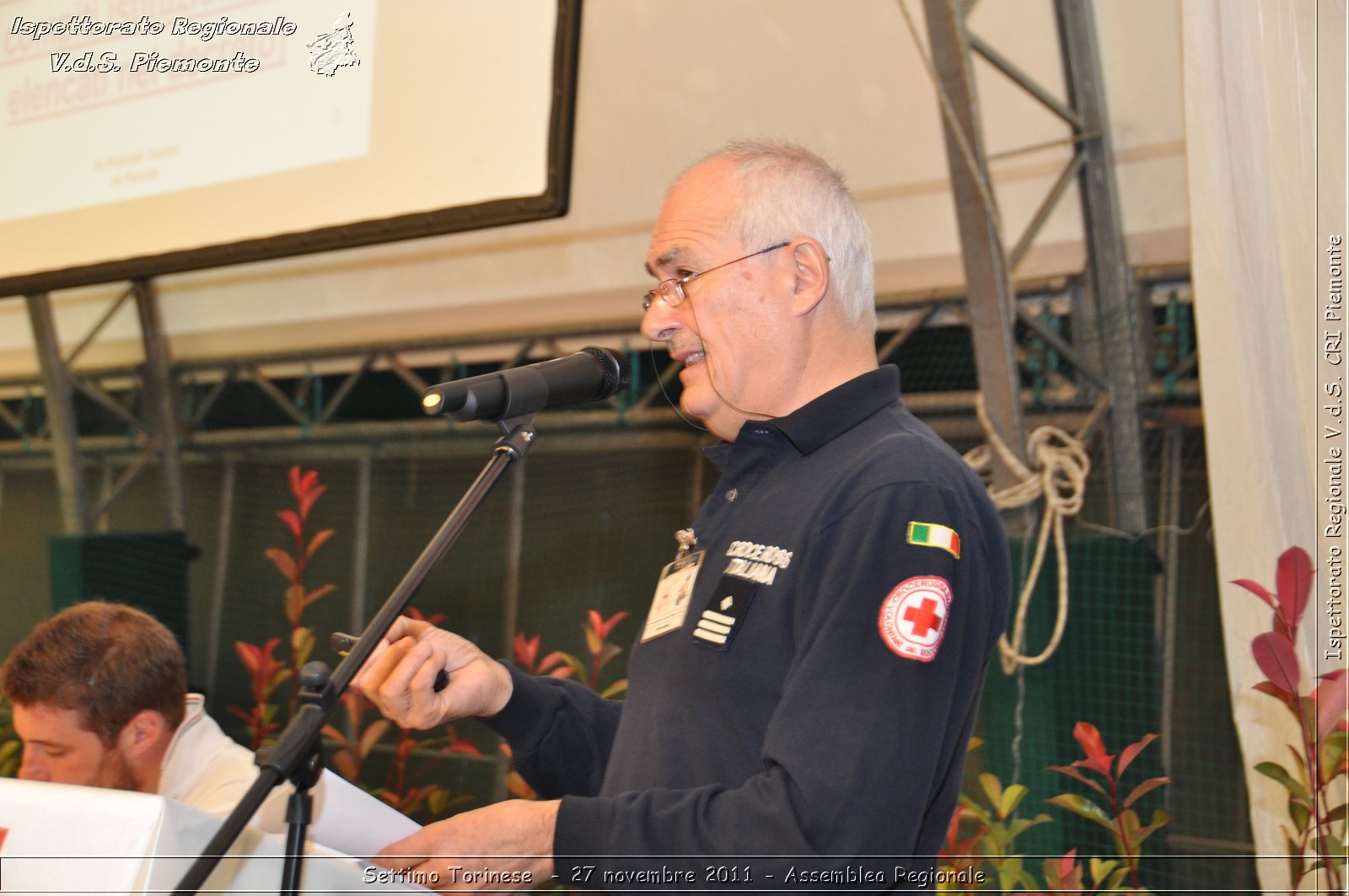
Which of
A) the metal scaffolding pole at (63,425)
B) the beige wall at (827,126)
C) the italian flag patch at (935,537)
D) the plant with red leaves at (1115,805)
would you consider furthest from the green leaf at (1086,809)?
the metal scaffolding pole at (63,425)

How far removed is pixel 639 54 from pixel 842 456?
3326 mm

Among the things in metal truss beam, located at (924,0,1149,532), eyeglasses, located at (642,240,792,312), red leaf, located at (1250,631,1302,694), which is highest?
metal truss beam, located at (924,0,1149,532)

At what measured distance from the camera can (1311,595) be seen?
1989 millimetres

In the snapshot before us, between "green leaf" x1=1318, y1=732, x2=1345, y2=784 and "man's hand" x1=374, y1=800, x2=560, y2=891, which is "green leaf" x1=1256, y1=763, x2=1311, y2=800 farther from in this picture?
"man's hand" x1=374, y1=800, x2=560, y2=891

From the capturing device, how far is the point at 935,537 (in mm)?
1078

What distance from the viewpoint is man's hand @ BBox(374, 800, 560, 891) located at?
104 centimetres

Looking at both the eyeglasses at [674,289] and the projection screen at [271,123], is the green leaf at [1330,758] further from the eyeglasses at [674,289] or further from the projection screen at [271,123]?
the projection screen at [271,123]

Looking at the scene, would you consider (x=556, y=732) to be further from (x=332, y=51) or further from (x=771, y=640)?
(x=332, y=51)

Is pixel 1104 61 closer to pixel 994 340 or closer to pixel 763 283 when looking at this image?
pixel 994 340

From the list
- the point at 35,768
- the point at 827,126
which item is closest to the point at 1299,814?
A: the point at 35,768

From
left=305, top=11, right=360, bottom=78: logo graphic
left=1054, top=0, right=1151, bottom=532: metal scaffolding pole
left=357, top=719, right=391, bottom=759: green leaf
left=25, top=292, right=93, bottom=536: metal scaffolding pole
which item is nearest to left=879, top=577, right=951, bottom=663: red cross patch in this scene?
left=357, top=719, right=391, bottom=759: green leaf

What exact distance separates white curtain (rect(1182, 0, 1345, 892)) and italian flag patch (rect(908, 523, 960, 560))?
1.20 metres

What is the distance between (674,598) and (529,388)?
0.31m

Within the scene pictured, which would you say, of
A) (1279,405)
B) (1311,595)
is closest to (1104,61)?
(1279,405)
